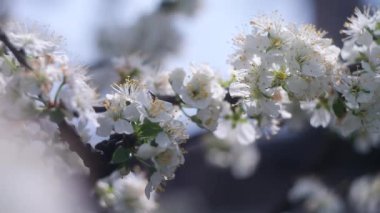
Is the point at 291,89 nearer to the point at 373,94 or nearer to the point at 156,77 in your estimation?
the point at 373,94

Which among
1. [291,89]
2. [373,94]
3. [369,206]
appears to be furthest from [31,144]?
[369,206]

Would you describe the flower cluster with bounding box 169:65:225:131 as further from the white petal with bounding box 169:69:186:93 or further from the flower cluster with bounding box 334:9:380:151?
the flower cluster with bounding box 334:9:380:151

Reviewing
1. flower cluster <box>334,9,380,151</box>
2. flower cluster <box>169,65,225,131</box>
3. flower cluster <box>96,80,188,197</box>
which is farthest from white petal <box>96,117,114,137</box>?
flower cluster <box>334,9,380,151</box>

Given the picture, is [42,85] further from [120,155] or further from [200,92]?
[200,92]

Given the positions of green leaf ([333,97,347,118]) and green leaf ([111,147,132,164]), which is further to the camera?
green leaf ([333,97,347,118])

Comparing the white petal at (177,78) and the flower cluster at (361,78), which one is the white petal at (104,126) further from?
the flower cluster at (361,78)

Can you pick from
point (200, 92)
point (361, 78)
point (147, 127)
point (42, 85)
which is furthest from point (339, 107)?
point (42, 85)
